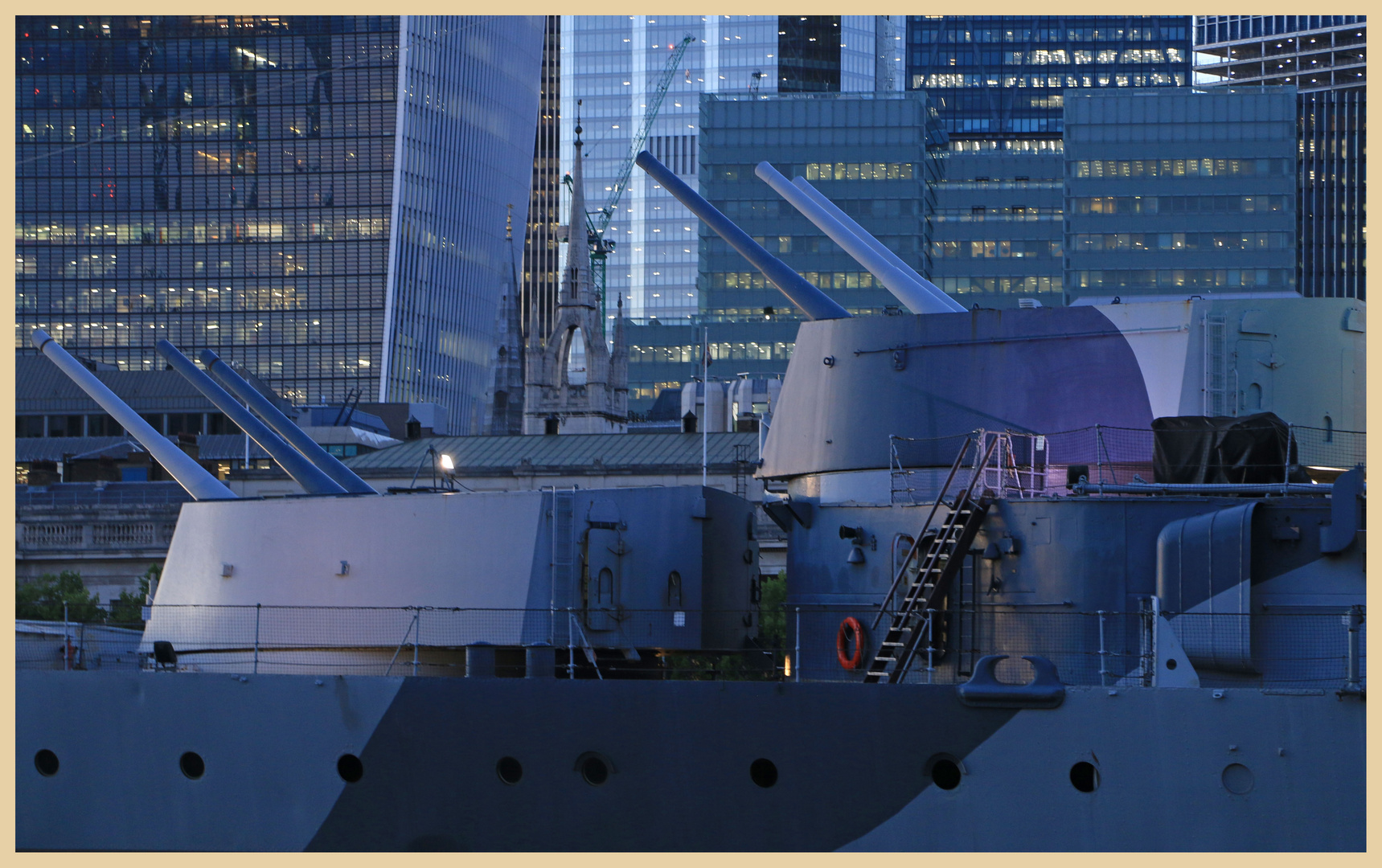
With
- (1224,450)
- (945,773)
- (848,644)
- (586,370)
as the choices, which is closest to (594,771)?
(848,644)

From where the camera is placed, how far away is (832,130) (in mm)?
123750

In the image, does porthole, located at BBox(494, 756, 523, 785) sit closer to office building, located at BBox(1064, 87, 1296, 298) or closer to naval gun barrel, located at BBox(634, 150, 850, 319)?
naval gun barrel, located at BBox(634, 150, 850, 319)

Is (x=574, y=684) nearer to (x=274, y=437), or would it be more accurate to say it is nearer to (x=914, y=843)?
(x=914, y=843)

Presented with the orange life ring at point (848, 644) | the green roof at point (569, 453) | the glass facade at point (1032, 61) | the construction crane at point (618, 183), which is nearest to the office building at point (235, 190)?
the construction crane at point (618, 183)

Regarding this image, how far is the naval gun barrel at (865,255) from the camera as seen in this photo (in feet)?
57.9

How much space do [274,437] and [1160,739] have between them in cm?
972

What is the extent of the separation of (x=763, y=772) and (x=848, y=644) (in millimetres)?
1648

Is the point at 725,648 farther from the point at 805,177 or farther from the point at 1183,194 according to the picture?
the point at 805,177

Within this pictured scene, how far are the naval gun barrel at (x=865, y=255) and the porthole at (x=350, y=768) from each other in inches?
269

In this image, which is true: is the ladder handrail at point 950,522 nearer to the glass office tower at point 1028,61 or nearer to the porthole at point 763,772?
the porthole at point 763,772

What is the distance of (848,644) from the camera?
14680 millimetres

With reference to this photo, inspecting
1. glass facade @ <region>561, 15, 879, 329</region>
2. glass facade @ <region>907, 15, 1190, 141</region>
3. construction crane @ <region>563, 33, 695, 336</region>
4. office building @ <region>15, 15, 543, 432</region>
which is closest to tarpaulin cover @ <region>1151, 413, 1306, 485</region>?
office building @ <region>15, 15, 543, 432</region>

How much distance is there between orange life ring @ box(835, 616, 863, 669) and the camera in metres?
14.5

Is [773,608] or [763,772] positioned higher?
[763,772]
